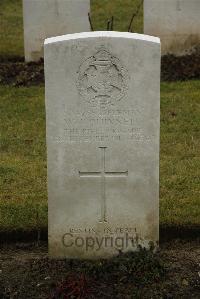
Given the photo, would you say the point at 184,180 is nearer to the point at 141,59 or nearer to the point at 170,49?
the point at 141,59

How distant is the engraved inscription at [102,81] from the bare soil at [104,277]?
44.1 inches

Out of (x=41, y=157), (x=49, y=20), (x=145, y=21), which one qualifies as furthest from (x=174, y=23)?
(x=41, y=157)

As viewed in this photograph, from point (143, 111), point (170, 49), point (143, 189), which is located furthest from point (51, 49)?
point (170, 49)

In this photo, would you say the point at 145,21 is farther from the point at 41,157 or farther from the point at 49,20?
the point at 41,157

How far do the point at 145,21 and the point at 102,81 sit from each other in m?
6.45

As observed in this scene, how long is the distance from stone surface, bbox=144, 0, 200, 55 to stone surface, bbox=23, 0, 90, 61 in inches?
38.3

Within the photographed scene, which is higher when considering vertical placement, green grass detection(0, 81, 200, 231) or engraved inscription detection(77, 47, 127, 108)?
engraved inscription detection(77, 47, 127, 108)

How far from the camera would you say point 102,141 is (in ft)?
16.6

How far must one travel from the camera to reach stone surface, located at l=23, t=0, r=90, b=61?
11062 mm

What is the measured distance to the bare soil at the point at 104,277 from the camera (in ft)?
15.9

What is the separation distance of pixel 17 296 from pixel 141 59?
1769 mm

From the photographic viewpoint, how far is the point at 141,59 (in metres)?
4.89

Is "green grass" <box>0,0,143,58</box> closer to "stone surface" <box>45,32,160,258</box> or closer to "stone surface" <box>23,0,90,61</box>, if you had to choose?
"stone surface" <box>23,0,90,61</box>

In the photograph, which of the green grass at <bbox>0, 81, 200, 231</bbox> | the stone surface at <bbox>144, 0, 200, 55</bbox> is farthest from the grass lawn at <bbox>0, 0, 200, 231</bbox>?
the stone surface at <bbox>144, 0, 200, 55</bbox>
